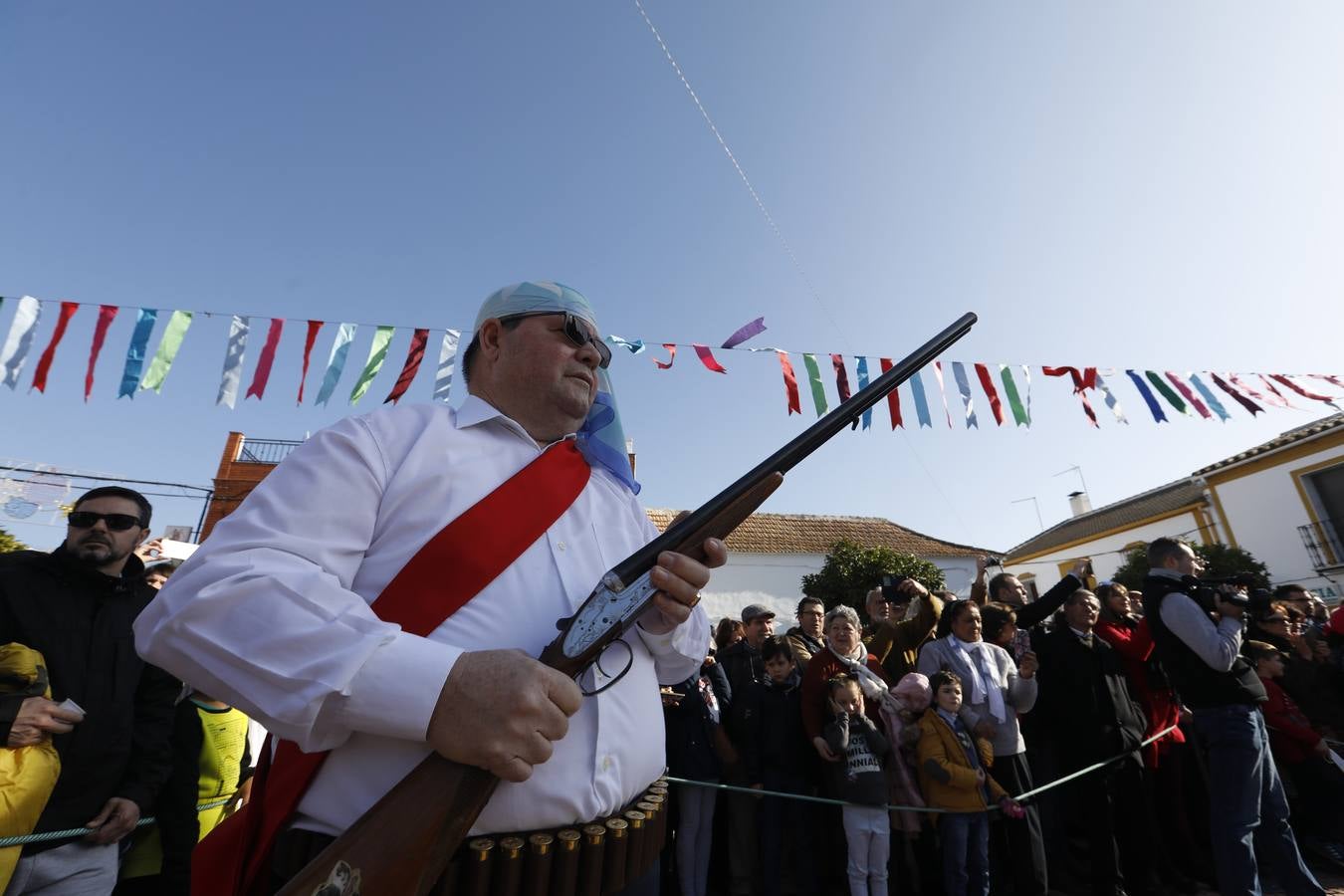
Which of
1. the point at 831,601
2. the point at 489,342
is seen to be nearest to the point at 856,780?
the point at 489,342

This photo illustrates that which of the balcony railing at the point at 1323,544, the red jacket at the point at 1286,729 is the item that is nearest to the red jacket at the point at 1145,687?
the red jacket at the point at 1286,729

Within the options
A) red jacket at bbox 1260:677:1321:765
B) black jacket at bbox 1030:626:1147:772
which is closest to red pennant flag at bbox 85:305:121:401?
black jacket at bbox 1030:626:1147:772

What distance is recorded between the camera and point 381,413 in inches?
61.7

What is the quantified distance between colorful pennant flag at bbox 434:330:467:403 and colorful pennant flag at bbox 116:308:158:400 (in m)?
2.72

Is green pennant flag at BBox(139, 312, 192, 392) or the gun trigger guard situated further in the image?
green pennant flag at BBox(139, 312, 192, 392)

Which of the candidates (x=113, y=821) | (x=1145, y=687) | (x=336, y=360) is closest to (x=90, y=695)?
(x=113, y=821)

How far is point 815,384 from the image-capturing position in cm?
795

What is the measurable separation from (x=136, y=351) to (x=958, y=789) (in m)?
8.24

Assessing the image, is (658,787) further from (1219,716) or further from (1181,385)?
(1181,385)

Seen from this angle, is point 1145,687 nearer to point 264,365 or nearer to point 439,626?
point 439,626

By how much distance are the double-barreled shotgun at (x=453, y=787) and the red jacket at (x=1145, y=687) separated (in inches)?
201

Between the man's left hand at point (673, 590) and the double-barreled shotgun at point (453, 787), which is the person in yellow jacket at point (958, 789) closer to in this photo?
the double-barreled shotgun at point (453, 787)

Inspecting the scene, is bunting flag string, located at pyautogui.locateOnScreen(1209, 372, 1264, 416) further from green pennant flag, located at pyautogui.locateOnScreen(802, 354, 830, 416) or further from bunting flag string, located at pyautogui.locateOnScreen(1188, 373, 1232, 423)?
green pennant flag, located at pyautogui.locateOnScreen(802, 354, 830, 416)

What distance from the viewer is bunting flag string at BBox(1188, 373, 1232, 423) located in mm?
8852
